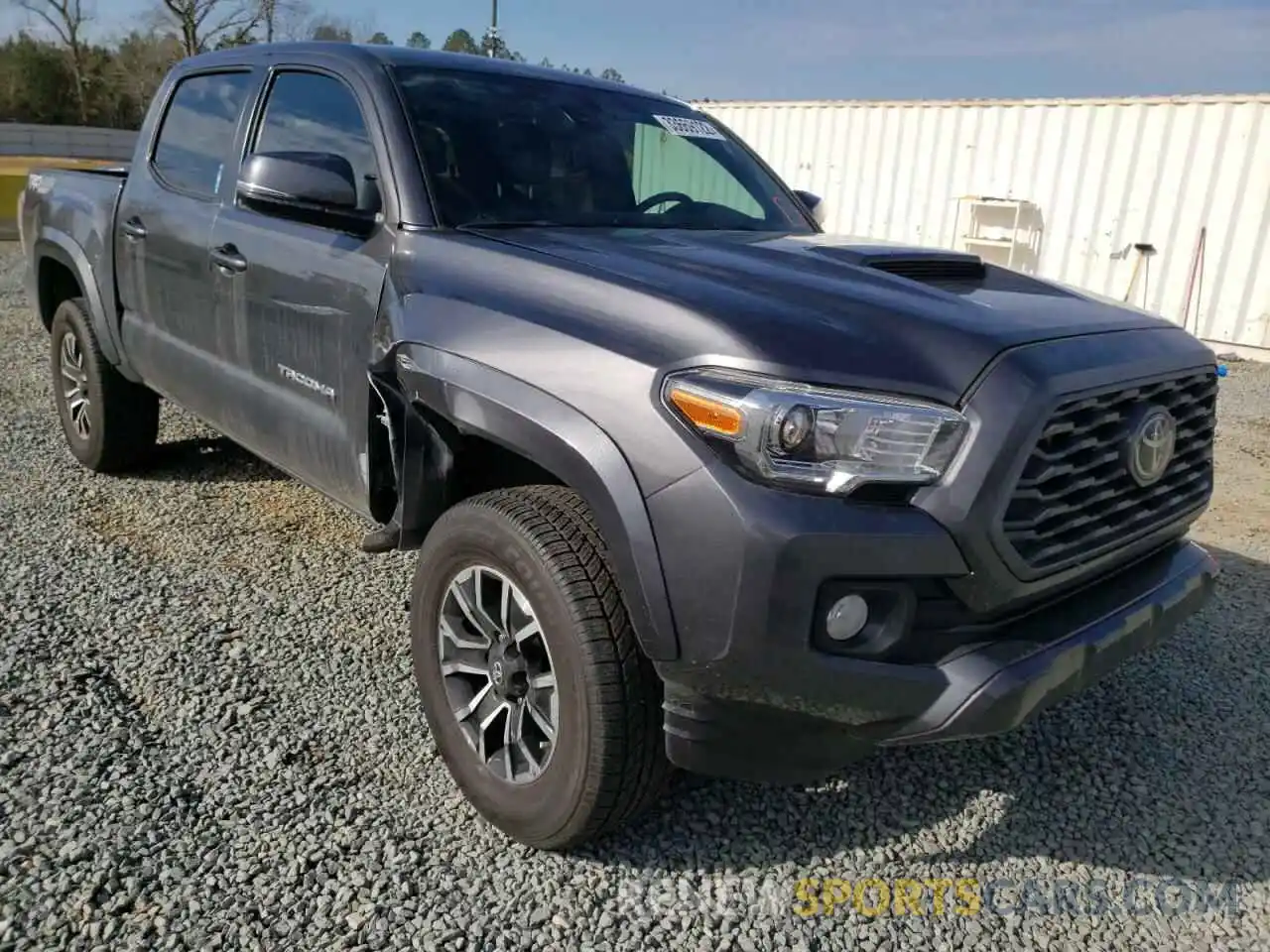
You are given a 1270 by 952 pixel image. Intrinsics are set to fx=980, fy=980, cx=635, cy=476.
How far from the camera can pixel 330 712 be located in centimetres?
297

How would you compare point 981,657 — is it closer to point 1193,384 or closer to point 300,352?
point 1193,384

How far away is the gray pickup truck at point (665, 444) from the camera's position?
1.90m

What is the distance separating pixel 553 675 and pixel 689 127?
2421 mm

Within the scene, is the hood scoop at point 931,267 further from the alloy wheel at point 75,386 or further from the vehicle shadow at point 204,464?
the alloy wheel at point 75,386

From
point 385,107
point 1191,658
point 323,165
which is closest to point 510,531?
point 323,165

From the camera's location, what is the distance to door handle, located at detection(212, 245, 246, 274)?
3393 mm

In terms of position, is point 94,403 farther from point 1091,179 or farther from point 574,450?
point 1091,179

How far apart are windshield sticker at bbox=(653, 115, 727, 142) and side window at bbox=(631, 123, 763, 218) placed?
0.08 feet

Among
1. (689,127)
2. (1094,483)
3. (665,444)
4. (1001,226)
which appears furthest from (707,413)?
(1001,226)

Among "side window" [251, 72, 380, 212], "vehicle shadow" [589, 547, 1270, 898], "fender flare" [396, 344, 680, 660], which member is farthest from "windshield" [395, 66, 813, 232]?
"vehicle shadow" [589, 547, 1270, 898]

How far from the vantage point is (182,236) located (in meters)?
3.80

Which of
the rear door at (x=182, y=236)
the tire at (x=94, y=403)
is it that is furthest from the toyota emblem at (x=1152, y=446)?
the tire at (x=94, y=403)

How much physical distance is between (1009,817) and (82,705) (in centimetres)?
267

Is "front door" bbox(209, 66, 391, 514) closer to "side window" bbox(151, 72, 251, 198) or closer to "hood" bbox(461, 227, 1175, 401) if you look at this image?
"side window" bbox(151, 72, 251, 198)
